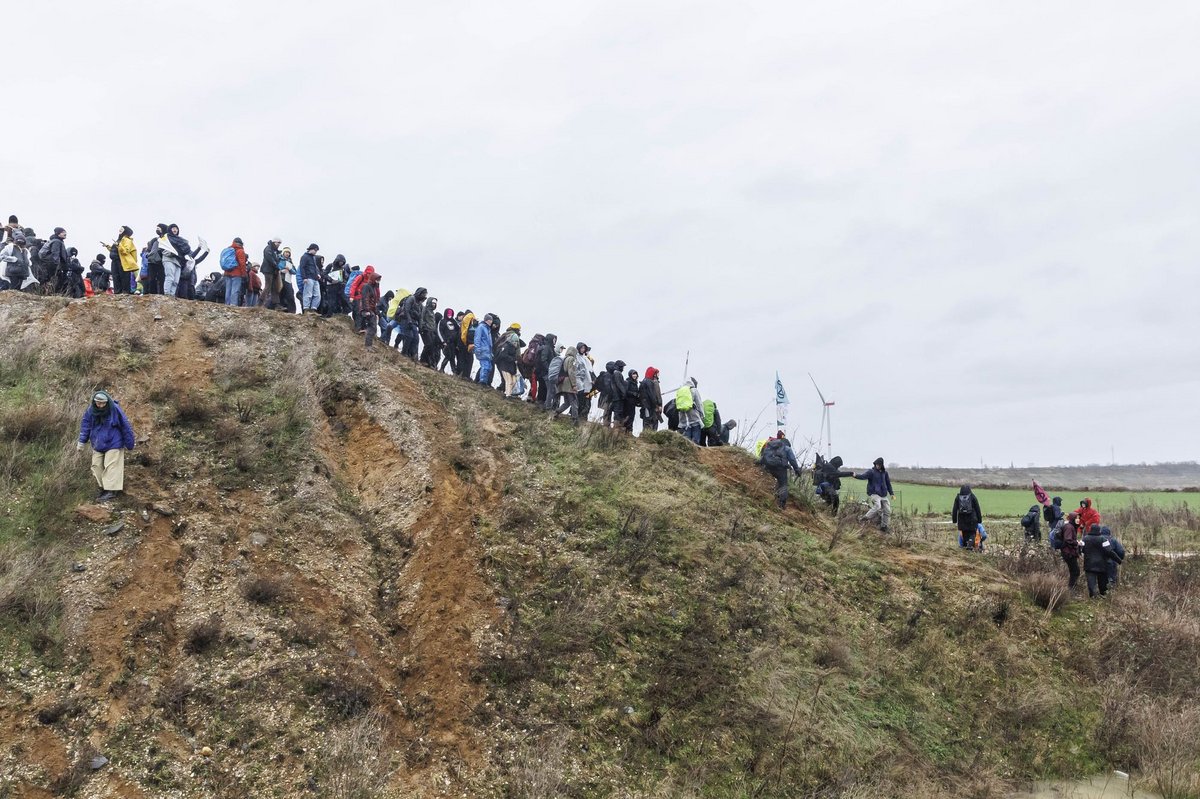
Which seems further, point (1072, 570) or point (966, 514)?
point (966, 514)

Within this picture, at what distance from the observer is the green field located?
1055 inches

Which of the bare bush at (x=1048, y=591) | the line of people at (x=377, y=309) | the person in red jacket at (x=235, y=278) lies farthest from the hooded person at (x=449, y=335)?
the bare bush at (x=1048, y=591)

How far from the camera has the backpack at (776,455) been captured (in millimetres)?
16047

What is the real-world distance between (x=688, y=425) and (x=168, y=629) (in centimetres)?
1160

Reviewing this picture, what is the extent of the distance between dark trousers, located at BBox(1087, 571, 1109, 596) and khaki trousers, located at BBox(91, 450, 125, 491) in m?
15.7

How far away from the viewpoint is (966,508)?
17000 millimetres

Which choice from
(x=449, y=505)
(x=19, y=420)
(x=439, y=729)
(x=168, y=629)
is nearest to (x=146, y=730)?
(x=168, y=629)

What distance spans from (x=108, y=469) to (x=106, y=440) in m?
0.37

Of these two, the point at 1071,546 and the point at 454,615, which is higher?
the point at 1071,546

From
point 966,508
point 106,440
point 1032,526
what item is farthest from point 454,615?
point 1032,526

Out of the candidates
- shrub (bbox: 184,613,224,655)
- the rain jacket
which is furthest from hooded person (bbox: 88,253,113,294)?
shrub (bbox: 184,613,224,655)

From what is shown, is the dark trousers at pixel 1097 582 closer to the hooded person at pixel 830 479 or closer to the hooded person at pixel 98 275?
the hooded person at pixel 830 479

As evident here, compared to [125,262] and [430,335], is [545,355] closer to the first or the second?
[430,335]

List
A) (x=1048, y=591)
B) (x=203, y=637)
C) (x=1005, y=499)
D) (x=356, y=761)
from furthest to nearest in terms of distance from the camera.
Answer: (x=1005, y=499), (x=1048, y=591), (x=203, y=637), (x=356, y=761)
